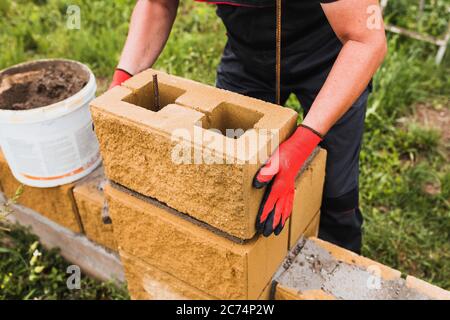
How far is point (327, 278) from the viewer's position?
1.92 meters

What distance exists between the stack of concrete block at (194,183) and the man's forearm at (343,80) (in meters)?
0.09

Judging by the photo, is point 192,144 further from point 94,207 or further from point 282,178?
point 94,207

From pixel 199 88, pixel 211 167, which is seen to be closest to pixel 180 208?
pixel 211 167

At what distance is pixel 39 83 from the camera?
240 centimetres

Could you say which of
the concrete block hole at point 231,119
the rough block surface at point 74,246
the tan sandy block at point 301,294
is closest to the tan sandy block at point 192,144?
the concrete block hole at point 231,119

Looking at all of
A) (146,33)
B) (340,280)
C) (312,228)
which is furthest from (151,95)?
(340,280)

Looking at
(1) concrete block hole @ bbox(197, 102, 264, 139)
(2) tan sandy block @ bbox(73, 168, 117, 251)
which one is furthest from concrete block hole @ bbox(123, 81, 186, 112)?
(2) tan sandy block @ bbox(73, 168, 117, 251)

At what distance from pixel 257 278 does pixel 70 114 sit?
1.11 meters

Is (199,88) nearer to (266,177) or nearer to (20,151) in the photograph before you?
(266,177)

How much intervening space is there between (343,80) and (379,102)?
2123 millimetres

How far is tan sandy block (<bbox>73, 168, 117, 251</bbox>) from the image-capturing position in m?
2.34

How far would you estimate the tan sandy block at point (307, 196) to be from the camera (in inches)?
71.8

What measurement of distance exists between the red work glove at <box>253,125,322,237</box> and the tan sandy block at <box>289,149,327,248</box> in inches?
7.0

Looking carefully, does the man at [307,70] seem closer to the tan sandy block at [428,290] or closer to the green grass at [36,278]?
the tan sandy block at [428,290]
